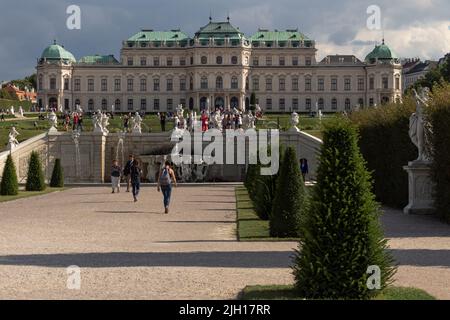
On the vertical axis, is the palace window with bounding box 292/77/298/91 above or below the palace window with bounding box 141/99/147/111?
above

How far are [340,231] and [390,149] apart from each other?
43.0 ft

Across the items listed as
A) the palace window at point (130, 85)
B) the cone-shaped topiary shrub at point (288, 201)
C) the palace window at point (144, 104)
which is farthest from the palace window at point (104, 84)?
the cone-shaped topiary shrub at point (288, 201)

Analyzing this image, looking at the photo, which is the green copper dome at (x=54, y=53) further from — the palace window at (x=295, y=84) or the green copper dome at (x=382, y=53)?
the green copper dome at (x=382, y=53)

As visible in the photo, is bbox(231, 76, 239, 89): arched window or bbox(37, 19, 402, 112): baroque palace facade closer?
bbox(231, 76, 239, 89): arched window

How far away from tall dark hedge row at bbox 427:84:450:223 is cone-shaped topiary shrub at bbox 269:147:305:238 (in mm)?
3566

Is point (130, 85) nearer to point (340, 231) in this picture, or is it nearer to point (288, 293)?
point (288, 293)

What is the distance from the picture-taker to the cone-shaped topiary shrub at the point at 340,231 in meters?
6.96

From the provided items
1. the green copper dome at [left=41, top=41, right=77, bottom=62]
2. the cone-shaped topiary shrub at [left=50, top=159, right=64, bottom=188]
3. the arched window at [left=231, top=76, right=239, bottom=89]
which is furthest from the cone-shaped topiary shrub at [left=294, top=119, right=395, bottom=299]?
the green copper dome at [left=41, top=41, right=77, bottom=62]

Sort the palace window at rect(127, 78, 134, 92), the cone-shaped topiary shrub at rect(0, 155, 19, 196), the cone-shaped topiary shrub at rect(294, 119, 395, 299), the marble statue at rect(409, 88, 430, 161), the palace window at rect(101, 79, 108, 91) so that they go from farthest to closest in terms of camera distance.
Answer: the palace window at rect(127, 78, 134, 92)
the palace window at rect(101, 79, 108, 91)
the cone-shaped topiary shrub at rect(0, 155, 19, 196)
the marble statue at rect(409, 88, 430, 161)
the cone-shaped topiary shrub at rect(294, 119, 395, 299)

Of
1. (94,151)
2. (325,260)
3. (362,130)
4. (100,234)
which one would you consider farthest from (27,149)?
(325,260)

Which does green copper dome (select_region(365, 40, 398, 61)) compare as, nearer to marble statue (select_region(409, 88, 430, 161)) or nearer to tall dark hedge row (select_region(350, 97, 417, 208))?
tall dark hedge row (select_region(350, 97, 417, 208))

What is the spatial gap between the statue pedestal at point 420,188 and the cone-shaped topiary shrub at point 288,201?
4.79 m

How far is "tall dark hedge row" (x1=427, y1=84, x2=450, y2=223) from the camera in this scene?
15.3 metres
